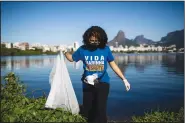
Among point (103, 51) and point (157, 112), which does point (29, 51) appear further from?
point (157, 112)

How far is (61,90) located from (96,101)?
51 centimetres

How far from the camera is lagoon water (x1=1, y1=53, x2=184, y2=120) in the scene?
4.71m

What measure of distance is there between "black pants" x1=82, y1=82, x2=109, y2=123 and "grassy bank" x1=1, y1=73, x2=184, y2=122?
19cm

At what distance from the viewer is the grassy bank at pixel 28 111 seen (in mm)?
4070

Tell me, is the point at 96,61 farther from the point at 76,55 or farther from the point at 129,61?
the point at 129,61

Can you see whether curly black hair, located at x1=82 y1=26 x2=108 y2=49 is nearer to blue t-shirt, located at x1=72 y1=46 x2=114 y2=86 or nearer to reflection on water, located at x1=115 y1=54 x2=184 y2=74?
blue t-shirt, located at x1=72 y1=46 x2=114 y2=86

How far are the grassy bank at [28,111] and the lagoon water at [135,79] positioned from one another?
0.14 m

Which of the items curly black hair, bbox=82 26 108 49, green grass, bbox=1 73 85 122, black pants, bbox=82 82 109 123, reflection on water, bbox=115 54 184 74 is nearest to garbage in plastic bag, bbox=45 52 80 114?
green grass, bbox=1 73 85 122

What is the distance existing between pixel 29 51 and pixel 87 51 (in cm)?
141

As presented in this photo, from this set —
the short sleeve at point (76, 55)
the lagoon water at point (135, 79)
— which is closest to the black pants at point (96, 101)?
the short sleeve at point (76, 55)

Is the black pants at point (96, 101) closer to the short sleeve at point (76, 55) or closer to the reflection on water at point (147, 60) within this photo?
the short sleeve at point (76, 55)

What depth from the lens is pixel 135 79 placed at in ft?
16.1

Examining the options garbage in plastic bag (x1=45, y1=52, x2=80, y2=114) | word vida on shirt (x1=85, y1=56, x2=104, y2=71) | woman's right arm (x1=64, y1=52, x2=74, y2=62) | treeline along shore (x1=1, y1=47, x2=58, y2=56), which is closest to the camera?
word vida on shirt (x1=85, y1=56, x2=104, y2=71)

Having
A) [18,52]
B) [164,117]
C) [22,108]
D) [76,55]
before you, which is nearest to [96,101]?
[76,55]
